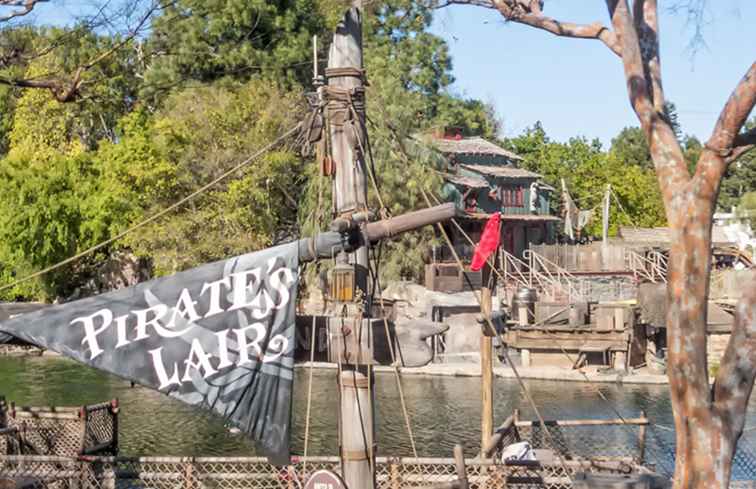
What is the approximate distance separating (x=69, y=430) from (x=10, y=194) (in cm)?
4006

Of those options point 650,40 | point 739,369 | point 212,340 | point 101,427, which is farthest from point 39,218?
point 739,369

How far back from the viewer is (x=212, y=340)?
30.4ft

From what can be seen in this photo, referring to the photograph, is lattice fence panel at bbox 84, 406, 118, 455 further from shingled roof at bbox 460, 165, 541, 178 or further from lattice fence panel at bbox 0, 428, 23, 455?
shingled roof at bbox 460, 165, 541, 178

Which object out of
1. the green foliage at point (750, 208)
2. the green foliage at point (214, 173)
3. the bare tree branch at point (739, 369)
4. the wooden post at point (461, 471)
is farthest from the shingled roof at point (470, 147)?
the bare tree branch at point (739, 369)

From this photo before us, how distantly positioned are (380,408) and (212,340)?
25.3m

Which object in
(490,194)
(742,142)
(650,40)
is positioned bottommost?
(742,142)

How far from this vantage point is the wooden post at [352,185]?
940 cm

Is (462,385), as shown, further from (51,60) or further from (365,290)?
(365,290)

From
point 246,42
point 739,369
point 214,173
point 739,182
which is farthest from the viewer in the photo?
point 739,182

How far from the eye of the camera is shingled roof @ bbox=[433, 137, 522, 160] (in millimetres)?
61219

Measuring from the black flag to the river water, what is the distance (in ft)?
49.8

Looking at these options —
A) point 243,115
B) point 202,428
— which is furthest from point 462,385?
point 243,115

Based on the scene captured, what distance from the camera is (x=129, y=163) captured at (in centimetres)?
4897

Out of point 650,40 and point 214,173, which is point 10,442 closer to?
point 650,40
